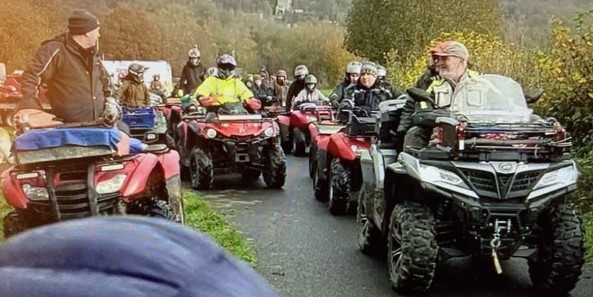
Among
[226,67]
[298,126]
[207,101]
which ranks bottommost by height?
[298,126]

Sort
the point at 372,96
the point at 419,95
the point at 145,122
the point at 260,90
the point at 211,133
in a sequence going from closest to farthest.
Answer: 1. the point at 419,95
2. the point at 372,96
3. the point at 211,133
4. the point at 145,122
5. the point at 260,90

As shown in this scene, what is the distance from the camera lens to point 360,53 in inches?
1609

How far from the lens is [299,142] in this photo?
1991cm

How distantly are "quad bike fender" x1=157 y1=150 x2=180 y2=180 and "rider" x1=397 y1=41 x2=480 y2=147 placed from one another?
5.91 ft

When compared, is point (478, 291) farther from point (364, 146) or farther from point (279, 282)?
point (364, 146)

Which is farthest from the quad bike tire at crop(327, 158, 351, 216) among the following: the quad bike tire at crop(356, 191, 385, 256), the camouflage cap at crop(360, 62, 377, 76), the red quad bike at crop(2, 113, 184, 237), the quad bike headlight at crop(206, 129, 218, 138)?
the red quad bike at crop(2, 113, 184, 237)

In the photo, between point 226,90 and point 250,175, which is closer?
point 226,90

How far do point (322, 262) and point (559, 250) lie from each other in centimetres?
236

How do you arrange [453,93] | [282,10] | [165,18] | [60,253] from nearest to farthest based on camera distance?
[60,253] < [453,93] < [165,18] < [282,10]

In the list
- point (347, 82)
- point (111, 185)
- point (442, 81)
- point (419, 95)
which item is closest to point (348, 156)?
point (347, 82)

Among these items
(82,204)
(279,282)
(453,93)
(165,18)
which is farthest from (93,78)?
(165,18)

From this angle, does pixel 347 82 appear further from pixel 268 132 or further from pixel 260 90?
pixel 260 90

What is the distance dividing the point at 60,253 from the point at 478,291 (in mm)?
6457

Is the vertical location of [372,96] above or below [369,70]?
below
